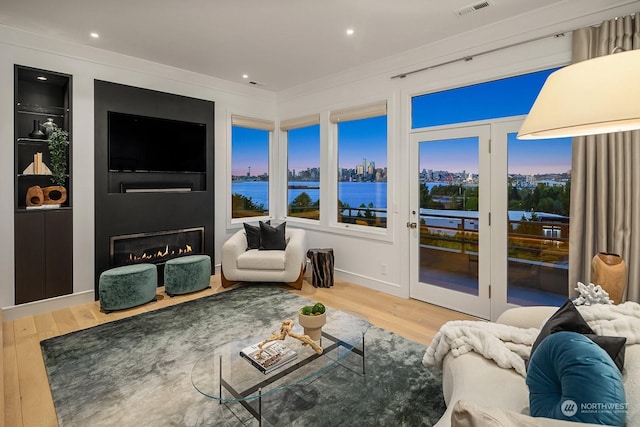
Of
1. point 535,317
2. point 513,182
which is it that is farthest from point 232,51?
point 535,317

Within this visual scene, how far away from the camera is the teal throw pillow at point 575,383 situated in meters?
0.97

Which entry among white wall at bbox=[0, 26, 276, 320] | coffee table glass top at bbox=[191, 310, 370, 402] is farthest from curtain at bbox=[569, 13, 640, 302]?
white wall at bbox=[0, 26, 276, 320]

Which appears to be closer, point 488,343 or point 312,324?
point 488,343

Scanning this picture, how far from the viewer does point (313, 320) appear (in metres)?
2.25

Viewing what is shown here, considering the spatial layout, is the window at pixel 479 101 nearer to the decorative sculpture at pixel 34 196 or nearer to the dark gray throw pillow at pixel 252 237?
the dark gray throw pillow at pixel 252 237

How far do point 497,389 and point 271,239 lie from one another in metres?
3.48

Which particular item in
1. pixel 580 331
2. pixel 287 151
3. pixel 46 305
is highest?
pixel 287 151

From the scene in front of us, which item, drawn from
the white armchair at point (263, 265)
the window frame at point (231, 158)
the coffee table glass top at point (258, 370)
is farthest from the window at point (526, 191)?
the window frame at point (231, 158)

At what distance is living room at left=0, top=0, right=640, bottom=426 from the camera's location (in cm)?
317

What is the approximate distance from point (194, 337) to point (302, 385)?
1237 millimetres

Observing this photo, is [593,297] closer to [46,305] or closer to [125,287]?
[125,287]

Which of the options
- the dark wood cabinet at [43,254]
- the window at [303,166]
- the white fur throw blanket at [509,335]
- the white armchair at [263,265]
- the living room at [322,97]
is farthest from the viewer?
the window at [303,166]

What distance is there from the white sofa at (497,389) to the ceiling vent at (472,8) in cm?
251

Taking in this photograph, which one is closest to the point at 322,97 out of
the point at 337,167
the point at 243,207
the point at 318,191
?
the point at 337,167
